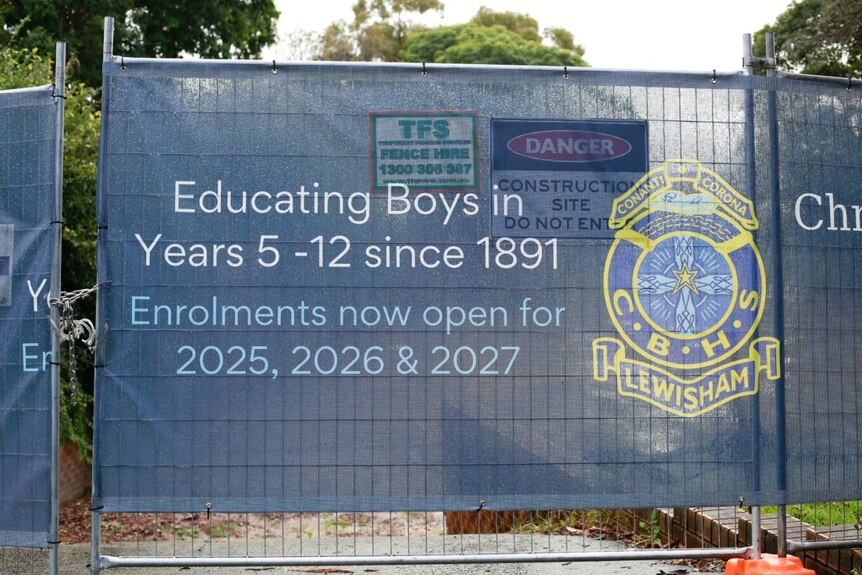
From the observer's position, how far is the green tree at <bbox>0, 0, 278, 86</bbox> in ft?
56.7

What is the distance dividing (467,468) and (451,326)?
72 centimetres

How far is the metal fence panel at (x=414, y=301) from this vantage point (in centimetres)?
490

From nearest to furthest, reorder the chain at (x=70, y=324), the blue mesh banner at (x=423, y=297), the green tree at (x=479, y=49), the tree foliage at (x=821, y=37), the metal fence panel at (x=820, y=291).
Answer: the chain at (x=70, y=324) < the blue mesh banner at (x=423, y=297) < the metal fence panel at (x=820, y=291) < the tree foliage at (x=821, y=37) < the green tree at (x=479, y=49)

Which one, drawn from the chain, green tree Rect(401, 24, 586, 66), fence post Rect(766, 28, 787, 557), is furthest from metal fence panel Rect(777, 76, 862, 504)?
green tree Rect(401, 24, 586, 66)

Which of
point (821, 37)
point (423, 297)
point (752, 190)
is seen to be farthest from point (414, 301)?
point (821, 37)

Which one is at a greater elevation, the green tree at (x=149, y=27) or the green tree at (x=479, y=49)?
the green tree at (x=479, y=49)

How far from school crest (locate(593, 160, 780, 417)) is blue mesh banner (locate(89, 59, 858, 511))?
1 centimetres

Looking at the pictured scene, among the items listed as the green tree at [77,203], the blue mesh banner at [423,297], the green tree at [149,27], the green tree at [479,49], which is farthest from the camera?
the green tree at [479,49]

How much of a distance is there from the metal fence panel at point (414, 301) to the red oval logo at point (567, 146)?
11 millimetres

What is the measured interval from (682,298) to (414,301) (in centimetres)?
138

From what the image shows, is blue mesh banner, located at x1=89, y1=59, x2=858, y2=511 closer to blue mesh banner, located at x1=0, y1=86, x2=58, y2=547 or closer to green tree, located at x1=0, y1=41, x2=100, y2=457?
blue mesh banner, located at x1=0, y1=86, x2=58, y2=547

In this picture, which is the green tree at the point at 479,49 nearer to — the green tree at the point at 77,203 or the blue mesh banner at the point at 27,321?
the green tree at the point at 77,203

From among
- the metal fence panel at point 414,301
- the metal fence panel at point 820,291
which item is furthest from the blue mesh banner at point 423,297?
the metal fence panel at point 820,291

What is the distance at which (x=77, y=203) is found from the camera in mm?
9422
